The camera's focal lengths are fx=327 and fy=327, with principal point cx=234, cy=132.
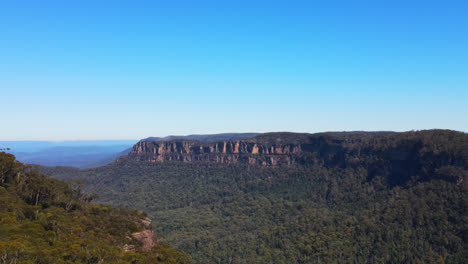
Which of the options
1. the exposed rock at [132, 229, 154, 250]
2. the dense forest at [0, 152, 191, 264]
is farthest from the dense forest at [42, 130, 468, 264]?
the dense forest at [0, 152, 191, 264]

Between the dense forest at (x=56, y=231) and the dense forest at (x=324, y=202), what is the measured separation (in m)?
36.7

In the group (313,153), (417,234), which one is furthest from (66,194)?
(313,153)

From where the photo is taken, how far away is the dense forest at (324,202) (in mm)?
82125

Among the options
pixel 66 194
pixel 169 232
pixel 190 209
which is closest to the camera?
pixel 66 194

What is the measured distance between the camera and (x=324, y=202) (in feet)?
434

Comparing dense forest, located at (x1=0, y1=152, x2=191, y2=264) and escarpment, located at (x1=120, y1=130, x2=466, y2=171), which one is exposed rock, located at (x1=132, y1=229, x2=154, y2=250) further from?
escarpment, located at (x1=120, y1=130, x2=466, y2=171)

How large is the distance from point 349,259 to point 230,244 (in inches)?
1274

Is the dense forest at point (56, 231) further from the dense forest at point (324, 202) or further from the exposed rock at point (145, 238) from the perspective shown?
the dense forest at point (324, 202)

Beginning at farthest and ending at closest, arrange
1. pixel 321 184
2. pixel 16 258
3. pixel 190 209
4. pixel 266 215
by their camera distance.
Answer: pixel 321 184
pixel 190 209
pixel 266 215
pixel 16 258

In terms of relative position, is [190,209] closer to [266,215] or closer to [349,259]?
[266,215]

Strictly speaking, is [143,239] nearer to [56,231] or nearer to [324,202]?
[56,231]

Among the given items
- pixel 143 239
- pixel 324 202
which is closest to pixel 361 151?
pixel 324 202

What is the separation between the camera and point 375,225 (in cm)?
8988

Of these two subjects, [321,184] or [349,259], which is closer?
[349,259]
